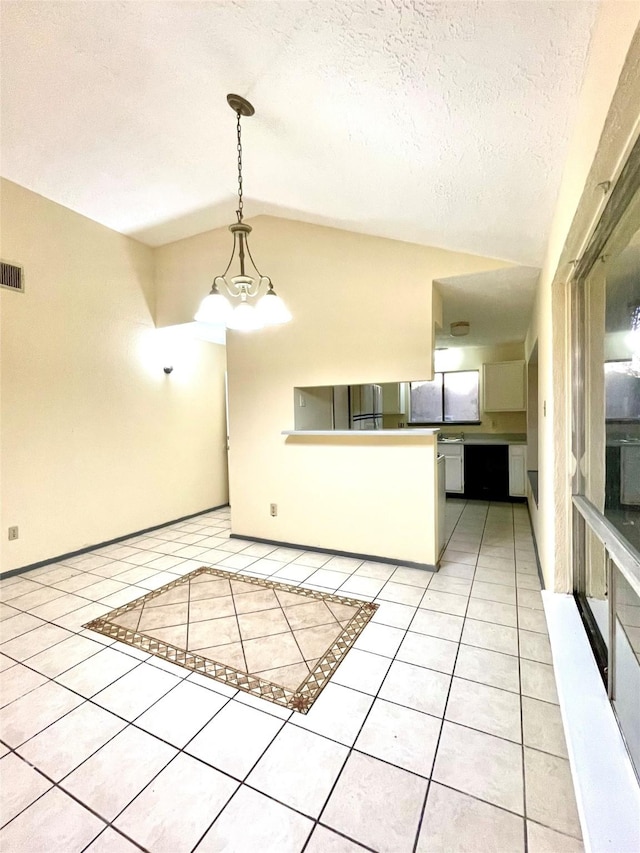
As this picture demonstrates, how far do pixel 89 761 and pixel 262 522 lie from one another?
7.96 feet

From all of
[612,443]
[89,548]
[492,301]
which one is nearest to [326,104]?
[612,443]

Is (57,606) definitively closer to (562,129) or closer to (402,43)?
(402,43)

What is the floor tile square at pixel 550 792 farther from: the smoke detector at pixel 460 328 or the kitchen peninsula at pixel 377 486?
the smoke detector at pixel 460 328

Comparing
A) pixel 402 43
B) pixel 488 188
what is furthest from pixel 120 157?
pixel 488 188

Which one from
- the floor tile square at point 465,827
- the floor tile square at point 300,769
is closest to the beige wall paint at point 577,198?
the floor tile square at point 465,827

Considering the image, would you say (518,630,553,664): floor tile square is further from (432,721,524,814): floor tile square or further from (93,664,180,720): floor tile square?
(93,664,180,720): floor tile square

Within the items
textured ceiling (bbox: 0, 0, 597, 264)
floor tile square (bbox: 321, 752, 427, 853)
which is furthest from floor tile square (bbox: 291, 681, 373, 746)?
textured ceiling (bbox: 0, 0, 597, 264)

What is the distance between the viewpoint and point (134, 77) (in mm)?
1839

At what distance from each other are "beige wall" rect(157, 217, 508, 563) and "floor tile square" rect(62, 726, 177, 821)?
212cm

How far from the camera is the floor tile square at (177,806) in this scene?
1.15 meters

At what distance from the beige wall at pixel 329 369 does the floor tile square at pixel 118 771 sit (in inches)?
83.7

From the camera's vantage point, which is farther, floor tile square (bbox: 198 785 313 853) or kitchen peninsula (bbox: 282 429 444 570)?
kitchen peninsula (bbox: 282 429 444 570)

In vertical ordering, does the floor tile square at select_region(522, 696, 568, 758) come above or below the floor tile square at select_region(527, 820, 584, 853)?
above

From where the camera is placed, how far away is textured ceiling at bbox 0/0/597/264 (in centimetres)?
119
